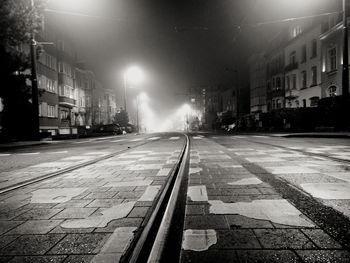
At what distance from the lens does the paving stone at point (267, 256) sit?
1.93 meters

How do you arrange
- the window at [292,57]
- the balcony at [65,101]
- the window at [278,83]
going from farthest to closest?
the window at [278,83], the window at [292,57], the balcony at [65,101]

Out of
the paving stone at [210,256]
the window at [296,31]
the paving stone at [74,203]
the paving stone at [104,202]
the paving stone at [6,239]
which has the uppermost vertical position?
the window at [296,31]

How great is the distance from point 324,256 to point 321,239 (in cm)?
30

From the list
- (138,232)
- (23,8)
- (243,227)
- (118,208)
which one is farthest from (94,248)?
(23,8)

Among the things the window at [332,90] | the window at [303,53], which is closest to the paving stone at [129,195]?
the window at [332,90]

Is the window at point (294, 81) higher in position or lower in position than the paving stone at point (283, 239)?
higher

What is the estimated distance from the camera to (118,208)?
10.6 ft

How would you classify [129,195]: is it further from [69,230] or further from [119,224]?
[69,230]

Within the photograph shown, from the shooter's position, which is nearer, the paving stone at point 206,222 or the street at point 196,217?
the street at point 196,217

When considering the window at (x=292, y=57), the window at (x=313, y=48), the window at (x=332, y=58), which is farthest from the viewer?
the window at (x=292, y=57)

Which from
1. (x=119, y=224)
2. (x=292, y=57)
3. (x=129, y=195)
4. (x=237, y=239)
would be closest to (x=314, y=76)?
(x=292, y=57)

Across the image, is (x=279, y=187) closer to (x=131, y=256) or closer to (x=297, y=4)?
(x=131, y=256)

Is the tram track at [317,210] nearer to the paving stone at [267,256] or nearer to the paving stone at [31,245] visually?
the paving stone at [267,256]

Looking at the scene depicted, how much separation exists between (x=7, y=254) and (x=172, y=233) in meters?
1.23
